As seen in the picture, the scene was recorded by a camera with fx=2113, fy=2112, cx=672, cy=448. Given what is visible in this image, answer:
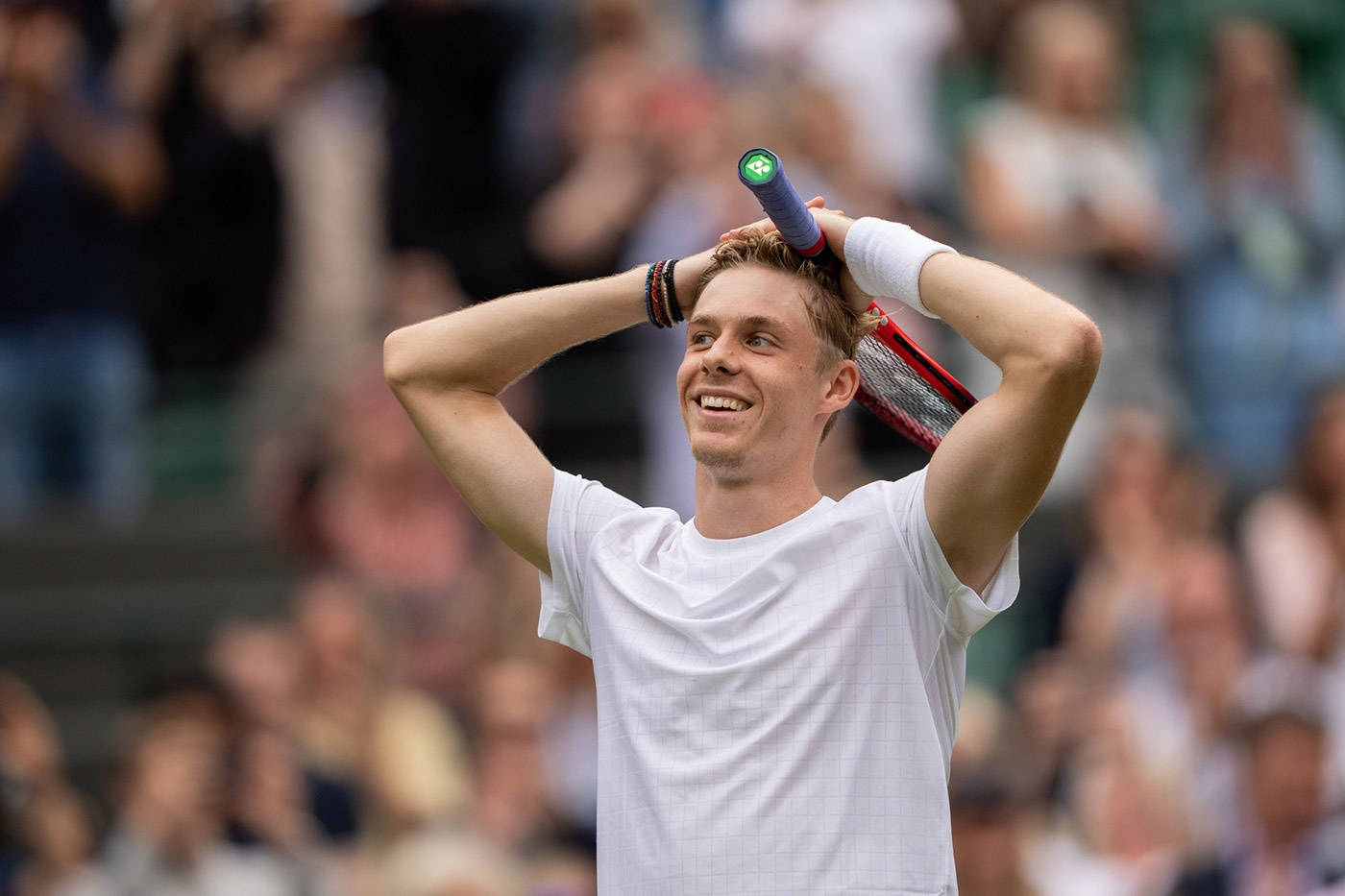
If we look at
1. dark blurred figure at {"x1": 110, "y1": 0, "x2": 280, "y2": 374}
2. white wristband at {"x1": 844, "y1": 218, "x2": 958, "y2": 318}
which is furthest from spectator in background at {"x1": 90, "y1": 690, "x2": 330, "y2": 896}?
white wristband at {"x1": 844, "y1": 218, "x2": 958, "y2": 318}

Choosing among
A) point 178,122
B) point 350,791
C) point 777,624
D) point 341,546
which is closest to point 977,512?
point 777,624

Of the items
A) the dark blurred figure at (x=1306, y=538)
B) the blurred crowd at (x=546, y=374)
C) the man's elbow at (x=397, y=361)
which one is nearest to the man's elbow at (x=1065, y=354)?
the man's elbow at (x=397, y=361)

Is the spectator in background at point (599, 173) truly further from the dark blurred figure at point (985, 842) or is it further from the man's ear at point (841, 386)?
the man's ear at point (841, 386)

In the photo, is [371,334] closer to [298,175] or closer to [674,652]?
[298,175]

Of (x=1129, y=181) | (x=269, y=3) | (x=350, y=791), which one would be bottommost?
(x=350, y=791)

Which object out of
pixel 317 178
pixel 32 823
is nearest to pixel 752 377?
pixel 32 823

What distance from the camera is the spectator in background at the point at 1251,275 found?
31.4 feet

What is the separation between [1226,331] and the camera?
9.63 meters

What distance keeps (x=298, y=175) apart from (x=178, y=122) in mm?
556

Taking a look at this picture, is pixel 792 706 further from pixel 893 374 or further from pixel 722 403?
pixel 893 374

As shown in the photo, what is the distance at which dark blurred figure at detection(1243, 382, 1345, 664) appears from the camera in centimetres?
830

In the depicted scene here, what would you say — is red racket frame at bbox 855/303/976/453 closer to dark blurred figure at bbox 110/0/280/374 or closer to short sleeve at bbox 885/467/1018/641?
short sleeve at bbox 885/467/1018/641

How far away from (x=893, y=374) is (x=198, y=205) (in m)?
5.72

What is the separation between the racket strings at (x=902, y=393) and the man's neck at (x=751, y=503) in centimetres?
27
